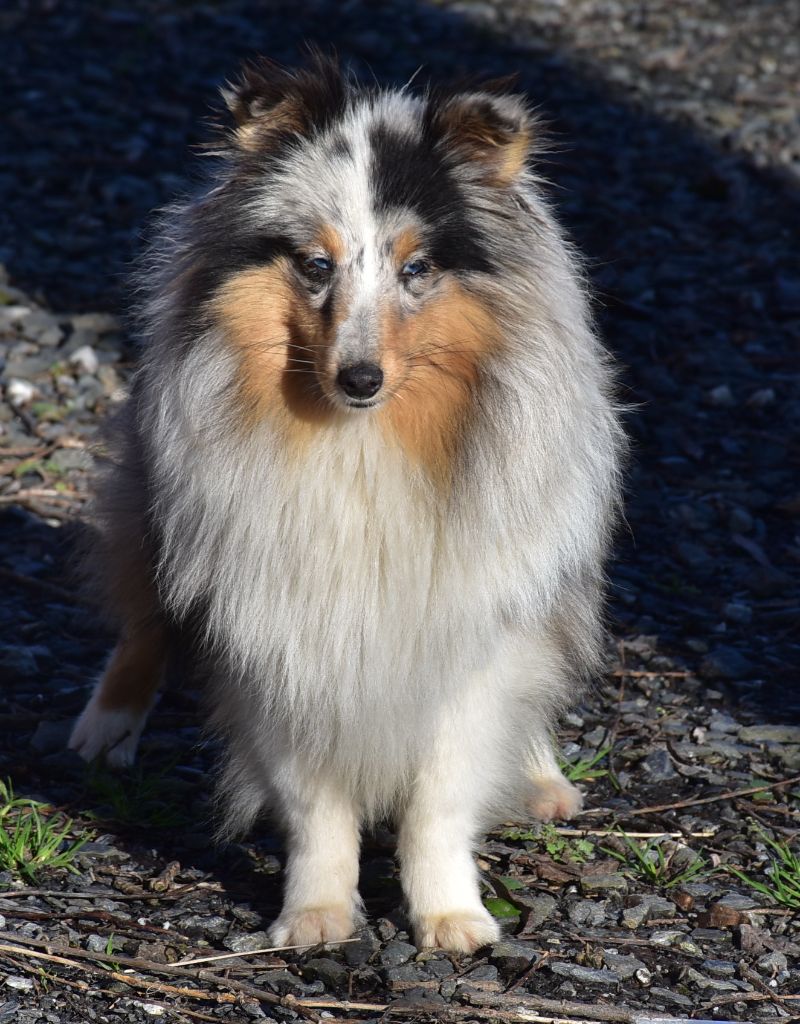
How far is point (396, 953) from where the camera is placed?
2992mm

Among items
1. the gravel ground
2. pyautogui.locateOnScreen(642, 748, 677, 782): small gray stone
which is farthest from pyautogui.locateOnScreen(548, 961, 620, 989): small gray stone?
pyautogui.locateOnScreen(642, 748, 677, 782): small gray stone

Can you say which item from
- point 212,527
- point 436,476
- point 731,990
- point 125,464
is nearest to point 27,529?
point 125,464

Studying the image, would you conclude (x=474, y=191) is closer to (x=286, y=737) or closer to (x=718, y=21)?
(x=286, y=737)

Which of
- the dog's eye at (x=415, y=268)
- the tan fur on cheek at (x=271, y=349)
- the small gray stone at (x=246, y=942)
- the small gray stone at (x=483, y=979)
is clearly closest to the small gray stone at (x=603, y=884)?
the small gray stone at (x=483, y=979)

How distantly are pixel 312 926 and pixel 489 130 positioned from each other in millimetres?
1673

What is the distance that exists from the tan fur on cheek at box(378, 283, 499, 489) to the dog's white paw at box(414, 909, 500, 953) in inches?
35.6

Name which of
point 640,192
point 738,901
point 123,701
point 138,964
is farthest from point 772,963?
point 640,192

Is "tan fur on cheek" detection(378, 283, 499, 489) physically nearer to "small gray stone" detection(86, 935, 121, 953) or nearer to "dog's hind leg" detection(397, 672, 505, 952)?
"dog's hind leg" detection(397, 672, 505, 952)

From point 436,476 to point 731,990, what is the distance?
1188 mm

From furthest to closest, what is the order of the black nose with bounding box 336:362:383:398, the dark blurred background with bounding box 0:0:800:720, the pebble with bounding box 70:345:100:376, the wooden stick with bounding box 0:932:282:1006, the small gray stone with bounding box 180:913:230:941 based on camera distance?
the pebble with bounding box 70:345:100:376, the dark blurred background with bounding box 0:0:800:720, the small gray stone with bounding box 180:913:230:941, the wooden stick with bounding box 0:932:282:1006, the black nose with bounding box 336:362:383:398

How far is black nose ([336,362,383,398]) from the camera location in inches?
107

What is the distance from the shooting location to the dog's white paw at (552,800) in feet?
11.6

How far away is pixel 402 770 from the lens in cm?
306

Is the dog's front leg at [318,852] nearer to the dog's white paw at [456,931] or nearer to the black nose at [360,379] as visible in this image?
the dog's white paw at [456,931]
